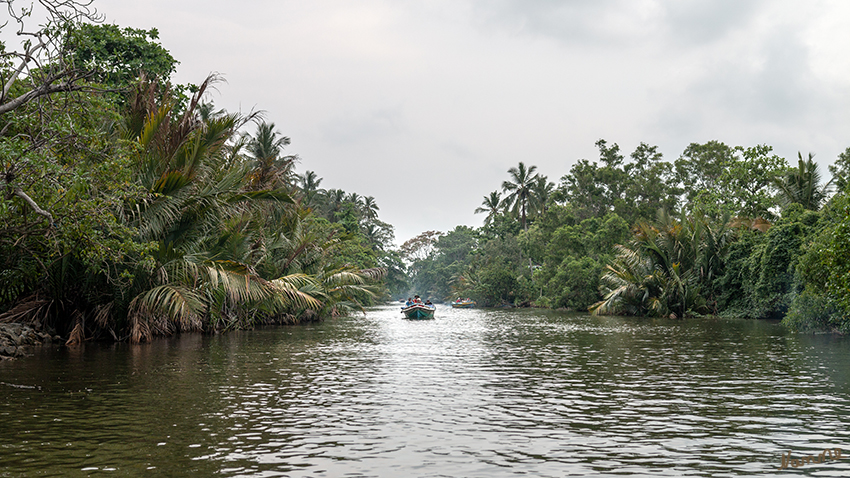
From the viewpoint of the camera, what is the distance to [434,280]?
120500 mm

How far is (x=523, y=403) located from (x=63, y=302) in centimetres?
1425

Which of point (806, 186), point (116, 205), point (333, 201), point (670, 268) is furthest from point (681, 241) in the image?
point (333, 201)

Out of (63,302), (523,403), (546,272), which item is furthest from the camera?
(546,272)

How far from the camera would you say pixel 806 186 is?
35.3m

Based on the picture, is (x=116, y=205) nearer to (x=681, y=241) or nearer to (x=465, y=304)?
(x=681, y=241)

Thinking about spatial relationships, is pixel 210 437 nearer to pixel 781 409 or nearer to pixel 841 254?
pixel 781 409

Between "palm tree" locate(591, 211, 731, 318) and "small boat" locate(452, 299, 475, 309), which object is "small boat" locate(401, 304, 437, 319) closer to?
"palm tree" locate(591, 211, 731, 318)

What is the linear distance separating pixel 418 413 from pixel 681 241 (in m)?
37.0

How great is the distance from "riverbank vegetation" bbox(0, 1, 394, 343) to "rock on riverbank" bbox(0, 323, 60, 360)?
49 centimetres

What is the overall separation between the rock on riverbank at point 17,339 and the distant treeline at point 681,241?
778 inches

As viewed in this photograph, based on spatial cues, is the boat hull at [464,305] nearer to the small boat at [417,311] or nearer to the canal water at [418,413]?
the small boat at [417,311]

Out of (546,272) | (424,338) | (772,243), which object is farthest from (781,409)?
(546,272)

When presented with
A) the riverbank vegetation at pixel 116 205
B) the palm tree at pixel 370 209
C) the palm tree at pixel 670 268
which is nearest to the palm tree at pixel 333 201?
the palm tree at pixel 370 209

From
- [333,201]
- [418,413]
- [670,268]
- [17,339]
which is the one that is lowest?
[418,413]
